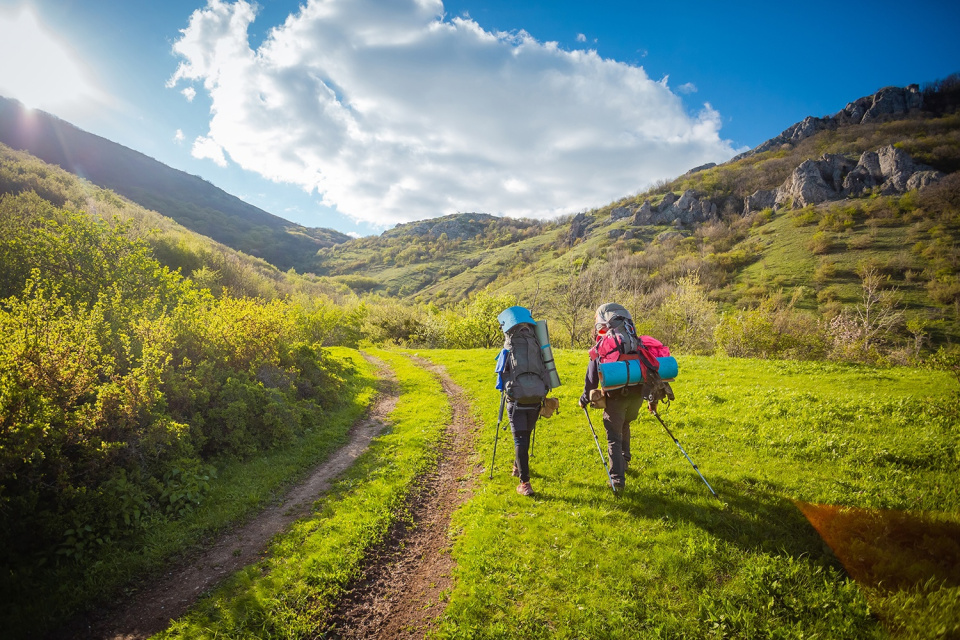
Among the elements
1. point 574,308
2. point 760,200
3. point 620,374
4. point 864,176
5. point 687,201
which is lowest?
point 620,374

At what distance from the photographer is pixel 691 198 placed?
166 meters

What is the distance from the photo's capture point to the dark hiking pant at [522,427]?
7977mm

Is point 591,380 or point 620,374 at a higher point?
point 620,374

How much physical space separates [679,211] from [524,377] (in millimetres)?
188742

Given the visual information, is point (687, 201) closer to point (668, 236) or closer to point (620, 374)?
point (668, 236)

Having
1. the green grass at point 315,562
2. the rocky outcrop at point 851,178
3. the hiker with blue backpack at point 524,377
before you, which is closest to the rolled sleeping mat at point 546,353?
the hiker with blue backpack at point 524,377

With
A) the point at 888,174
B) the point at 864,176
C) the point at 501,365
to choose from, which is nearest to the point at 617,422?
the point at 501,365

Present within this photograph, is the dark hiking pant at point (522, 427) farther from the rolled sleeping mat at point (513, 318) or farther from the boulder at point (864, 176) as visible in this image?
the boulder at point (864, 176)

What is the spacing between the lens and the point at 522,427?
8008mm

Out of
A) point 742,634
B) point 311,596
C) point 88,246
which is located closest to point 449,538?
point 311,596

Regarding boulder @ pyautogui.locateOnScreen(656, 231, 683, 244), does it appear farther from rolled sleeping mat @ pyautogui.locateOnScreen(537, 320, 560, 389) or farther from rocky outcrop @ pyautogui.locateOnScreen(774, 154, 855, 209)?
rolled sleeping mat @ pyautogui.locateOnScreen(537, 320, 560, 389)

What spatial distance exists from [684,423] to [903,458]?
4496 millimetres

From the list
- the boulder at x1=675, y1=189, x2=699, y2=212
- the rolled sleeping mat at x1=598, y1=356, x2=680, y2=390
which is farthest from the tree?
the boulder at x1=675, y1=189, x2=699, y2=212

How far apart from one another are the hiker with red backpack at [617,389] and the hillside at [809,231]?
37.1m
